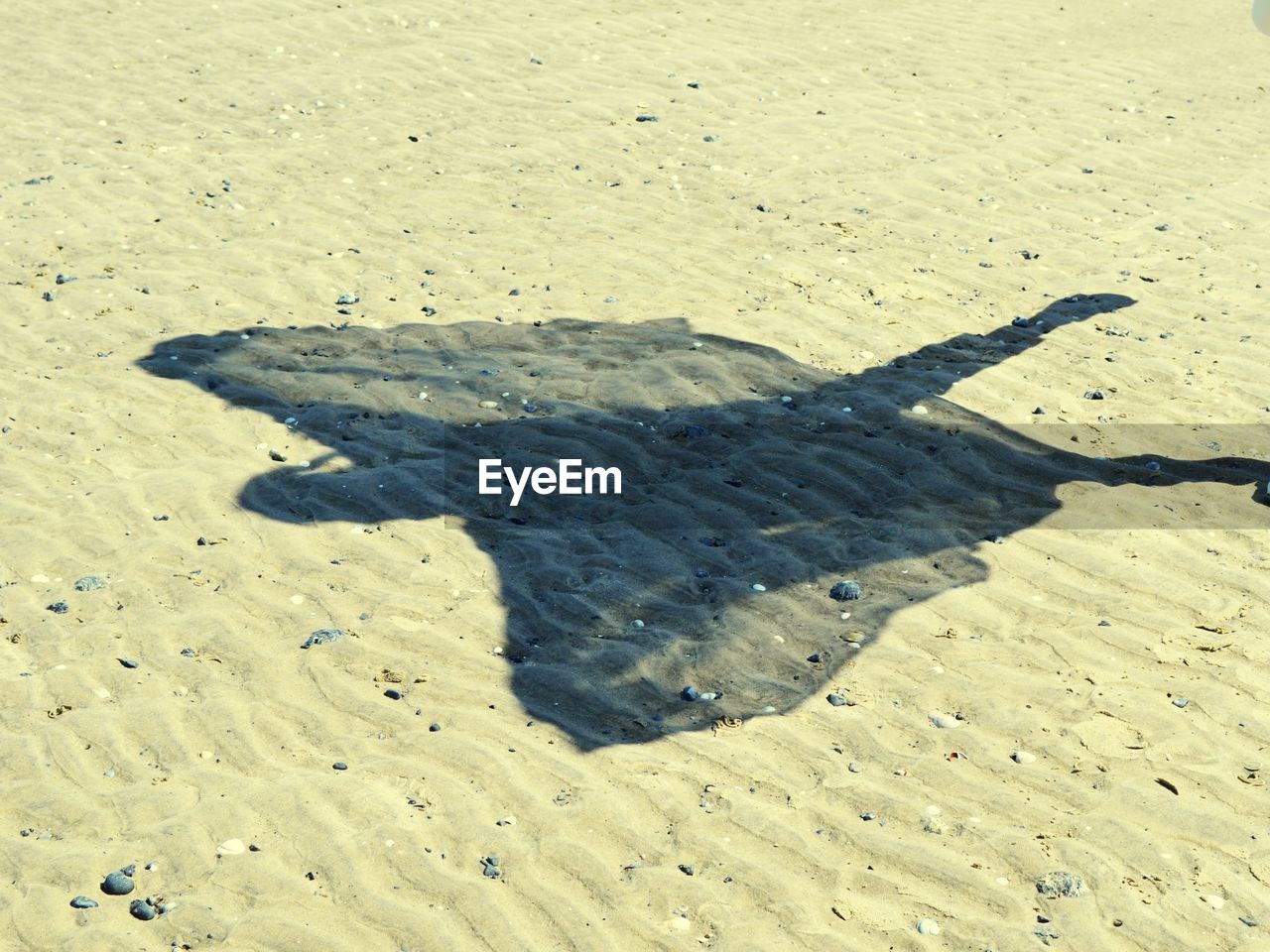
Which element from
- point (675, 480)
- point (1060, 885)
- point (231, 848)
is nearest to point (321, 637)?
point (231, 848)

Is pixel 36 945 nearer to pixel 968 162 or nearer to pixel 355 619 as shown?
pixel 355 619

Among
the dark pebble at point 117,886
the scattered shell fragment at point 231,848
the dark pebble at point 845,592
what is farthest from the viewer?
the dark pebble at point 845,592

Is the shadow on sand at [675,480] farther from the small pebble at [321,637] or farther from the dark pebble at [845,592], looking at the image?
the small pebble at [321,637]

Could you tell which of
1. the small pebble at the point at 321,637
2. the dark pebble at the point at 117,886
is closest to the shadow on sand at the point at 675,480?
the small pebble at the point at 321,637

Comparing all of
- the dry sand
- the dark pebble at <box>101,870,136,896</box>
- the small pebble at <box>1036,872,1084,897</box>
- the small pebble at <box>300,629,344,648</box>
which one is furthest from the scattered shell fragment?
the small pebble at <box>1036,872,1084,897</box>

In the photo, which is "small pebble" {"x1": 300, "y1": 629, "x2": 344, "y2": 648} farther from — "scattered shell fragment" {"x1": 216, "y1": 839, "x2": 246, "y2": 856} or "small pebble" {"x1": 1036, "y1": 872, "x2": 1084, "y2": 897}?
"small pebble" {"x1": 1036, "y1": 872, "x2": 1084, "y2": 897}

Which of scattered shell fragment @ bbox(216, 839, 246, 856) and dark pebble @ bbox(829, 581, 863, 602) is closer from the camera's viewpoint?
scattered shell fragment @ bbox(216, 839, 246, 856)
